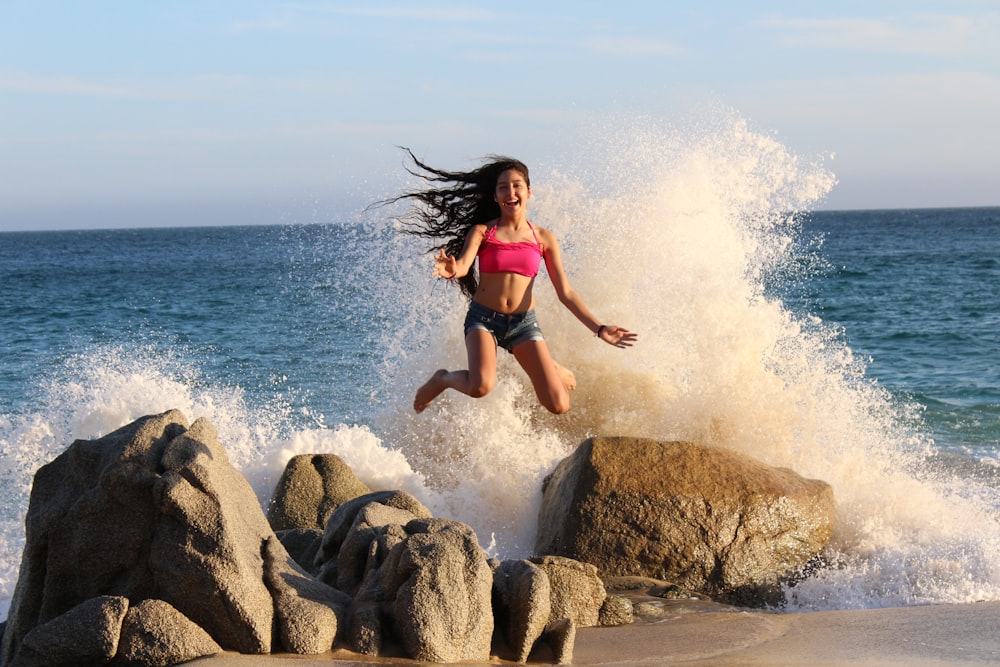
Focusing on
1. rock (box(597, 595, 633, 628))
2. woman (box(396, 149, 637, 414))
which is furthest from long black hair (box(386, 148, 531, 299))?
rock (box(597, 595, 633, 628))

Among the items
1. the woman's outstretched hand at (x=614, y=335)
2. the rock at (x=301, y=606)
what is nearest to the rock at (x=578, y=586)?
the woman's outstretched hand at (x=614, y=335)

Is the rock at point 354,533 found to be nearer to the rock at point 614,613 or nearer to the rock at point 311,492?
the rock at point 614,613

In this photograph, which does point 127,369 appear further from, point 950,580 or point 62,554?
point 950,580

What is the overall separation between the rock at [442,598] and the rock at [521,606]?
13 centimetres

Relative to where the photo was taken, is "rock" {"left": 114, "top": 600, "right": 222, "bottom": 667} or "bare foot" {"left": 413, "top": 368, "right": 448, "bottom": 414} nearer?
"rock" {"left": 114, "top": 600, "right": 222, "bottom": 667}

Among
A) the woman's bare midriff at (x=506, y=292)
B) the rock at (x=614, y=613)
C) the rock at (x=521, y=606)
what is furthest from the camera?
the woman's bare midriff at (x=506, y=292)

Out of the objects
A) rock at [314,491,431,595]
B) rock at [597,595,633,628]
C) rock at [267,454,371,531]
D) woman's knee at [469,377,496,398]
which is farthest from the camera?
rock at [267,454,371,531]

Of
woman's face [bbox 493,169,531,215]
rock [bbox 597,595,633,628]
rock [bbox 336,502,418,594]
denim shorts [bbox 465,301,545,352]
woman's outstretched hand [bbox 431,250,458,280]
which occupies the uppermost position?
woman's face [bbox 493,169,531,215]

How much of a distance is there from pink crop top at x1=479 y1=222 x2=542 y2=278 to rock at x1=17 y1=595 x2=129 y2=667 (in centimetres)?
318

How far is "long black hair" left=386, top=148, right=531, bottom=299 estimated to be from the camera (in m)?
6.93

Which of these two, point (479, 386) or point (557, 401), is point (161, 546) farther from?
point (557, 401)

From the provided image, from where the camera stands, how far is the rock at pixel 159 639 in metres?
4.15

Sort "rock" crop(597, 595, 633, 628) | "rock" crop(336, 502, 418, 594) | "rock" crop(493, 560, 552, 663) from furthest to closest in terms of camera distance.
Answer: "rock" crop(597, 595, 633, 628)
"rock" crop(336, 502, 418, 594)
"rock" crop(493, 560, 552, 663)

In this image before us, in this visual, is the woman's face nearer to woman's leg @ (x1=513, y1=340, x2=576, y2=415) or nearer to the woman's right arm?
the woman's right arm
